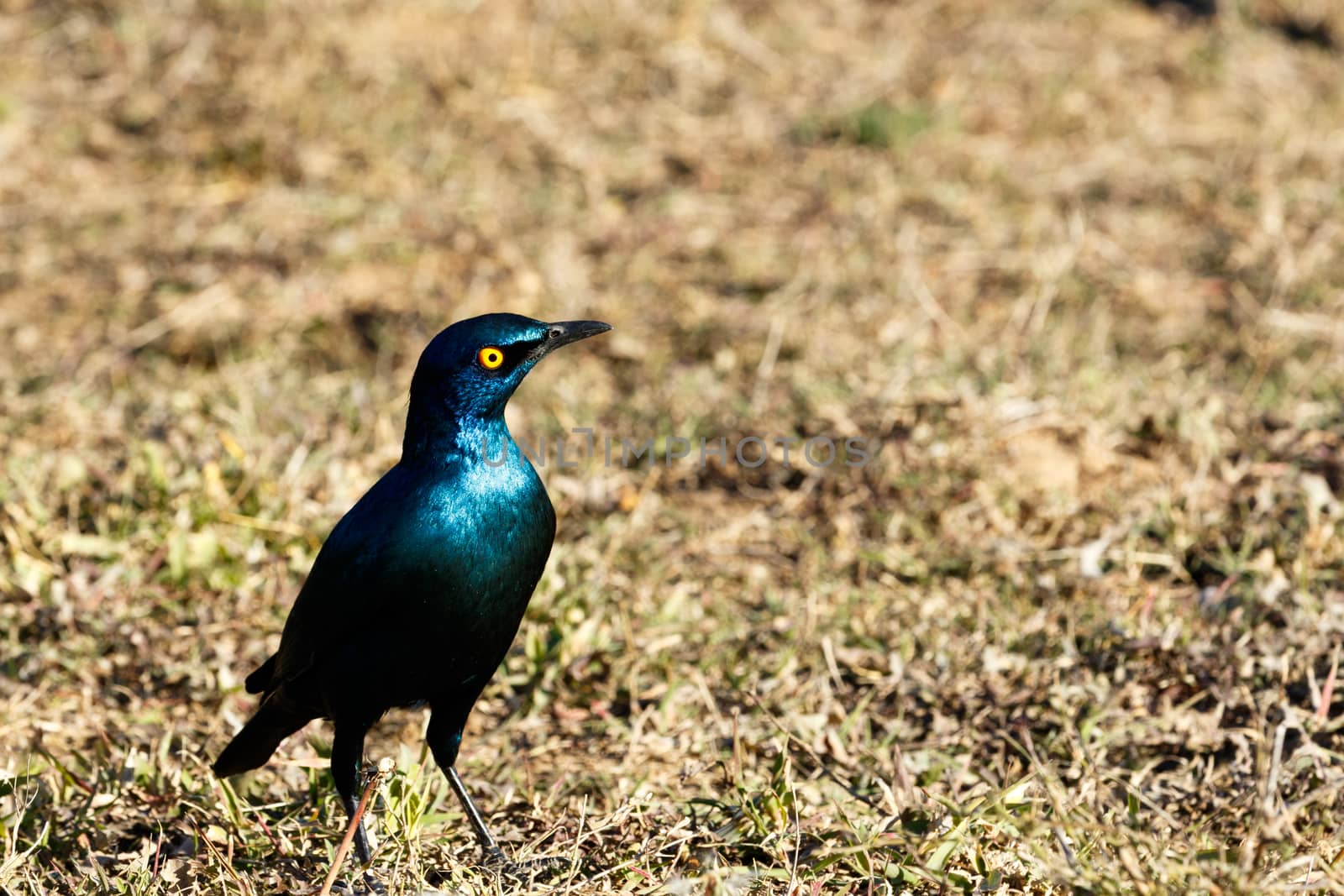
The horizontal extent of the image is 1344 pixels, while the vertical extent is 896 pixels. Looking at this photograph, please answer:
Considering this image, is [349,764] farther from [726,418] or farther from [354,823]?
[726,418]

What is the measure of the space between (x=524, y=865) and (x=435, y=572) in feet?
2.15

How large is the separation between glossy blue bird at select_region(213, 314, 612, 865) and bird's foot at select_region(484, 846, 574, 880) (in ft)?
0.07

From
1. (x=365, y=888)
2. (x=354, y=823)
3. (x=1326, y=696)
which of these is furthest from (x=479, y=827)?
(x=1326, y=696)

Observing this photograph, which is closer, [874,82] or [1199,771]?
[1199,771]

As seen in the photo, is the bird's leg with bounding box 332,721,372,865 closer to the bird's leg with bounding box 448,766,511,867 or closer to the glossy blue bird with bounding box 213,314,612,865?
the glossy blue bird with bounding box 213,314,612,865

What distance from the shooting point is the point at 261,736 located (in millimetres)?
3082

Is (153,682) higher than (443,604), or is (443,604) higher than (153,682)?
(443,604)

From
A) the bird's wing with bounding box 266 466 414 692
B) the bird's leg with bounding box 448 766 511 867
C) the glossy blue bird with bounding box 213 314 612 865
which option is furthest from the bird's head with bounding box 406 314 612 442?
the bird's leg with bounding box 448 766 511 867

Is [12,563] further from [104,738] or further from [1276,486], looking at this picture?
[1276,486]

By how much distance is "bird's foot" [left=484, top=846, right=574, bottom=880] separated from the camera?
288cm

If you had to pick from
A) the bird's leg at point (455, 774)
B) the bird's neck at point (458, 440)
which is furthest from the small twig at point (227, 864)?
the bird's neck at point (458, 440)

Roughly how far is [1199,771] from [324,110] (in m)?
5.01

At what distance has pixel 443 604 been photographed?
9.09 ft

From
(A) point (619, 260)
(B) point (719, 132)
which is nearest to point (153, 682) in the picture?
(A) point (619, 260)
